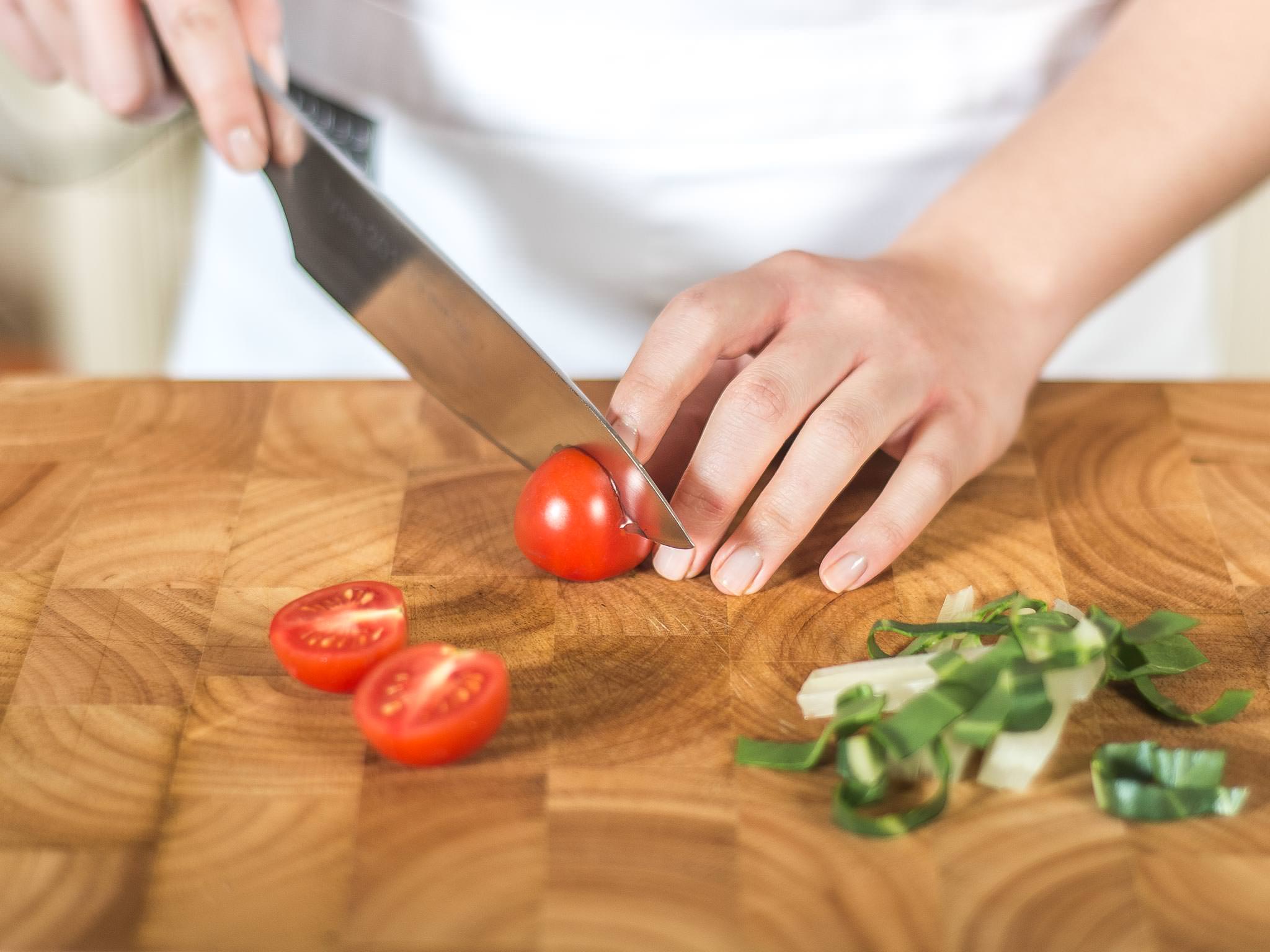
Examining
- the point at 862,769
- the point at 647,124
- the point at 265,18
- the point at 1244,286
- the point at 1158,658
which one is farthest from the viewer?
the point at 1244,286

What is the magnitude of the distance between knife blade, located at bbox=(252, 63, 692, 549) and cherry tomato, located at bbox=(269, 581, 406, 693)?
208mm

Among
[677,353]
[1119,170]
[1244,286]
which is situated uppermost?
[1119,170]

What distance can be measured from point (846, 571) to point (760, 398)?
0.17 metres

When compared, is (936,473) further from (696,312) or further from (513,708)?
(513,708)

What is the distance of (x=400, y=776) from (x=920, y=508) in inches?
20.1

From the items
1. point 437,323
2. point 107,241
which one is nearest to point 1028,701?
point 437,323

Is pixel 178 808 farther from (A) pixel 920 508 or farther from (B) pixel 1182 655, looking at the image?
(B) pixel 1182 655

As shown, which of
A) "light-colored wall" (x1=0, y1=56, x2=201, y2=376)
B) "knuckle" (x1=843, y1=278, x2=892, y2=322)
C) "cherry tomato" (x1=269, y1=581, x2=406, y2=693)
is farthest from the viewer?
"light-colored wall" (x1=0, y1=56, x2=201, y2=376)

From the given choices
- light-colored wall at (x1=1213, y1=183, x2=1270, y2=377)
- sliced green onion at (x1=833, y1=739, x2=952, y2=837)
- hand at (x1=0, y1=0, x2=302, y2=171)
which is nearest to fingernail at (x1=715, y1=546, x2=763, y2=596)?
sliced green onion at (x1=833, y1=739, x2=952, y2=837)

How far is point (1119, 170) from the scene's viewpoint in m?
1.30

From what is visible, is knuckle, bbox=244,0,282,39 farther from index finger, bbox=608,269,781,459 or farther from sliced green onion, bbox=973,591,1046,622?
sliced green onion, bbox=973,591,1046,622

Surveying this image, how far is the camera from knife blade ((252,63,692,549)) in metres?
1.07

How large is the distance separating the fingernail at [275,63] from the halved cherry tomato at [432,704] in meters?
0.61

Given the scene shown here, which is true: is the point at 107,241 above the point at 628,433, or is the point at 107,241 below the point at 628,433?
below
